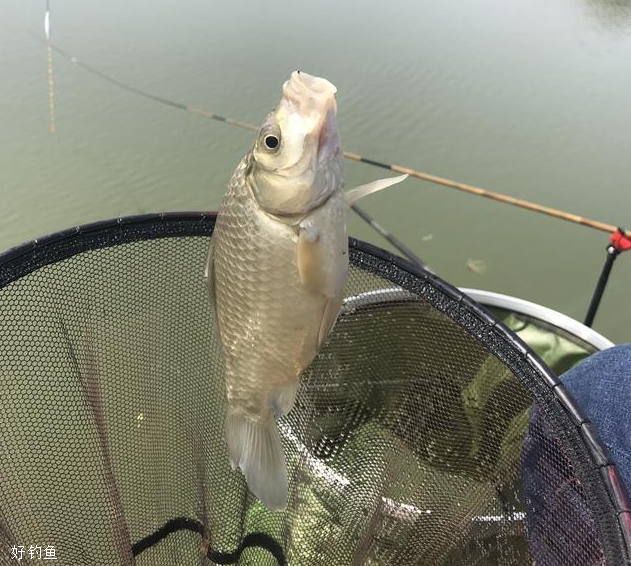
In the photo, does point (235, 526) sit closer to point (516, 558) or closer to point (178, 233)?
point (516, 558)

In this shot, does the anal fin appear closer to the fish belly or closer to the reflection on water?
the fish belly

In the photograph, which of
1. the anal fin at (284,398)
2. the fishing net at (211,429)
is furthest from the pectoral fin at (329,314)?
the fishing net at (211,429)

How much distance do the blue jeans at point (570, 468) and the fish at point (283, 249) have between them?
Answer: 0.49 meters

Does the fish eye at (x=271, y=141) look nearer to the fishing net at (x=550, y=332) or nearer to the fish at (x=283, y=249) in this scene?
the fish at (x=283, y=249)

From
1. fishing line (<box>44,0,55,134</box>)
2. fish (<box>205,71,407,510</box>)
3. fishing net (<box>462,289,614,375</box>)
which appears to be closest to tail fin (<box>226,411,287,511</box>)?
fish (<box>205,71,407,510</box>)

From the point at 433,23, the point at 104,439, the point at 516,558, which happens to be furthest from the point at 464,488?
the point at 433,23

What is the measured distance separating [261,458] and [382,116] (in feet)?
14.6

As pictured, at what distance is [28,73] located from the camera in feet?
16.8

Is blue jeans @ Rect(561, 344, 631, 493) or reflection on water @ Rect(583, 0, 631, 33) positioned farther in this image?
reflection on water @ Rect(583, 0, 631, 33)

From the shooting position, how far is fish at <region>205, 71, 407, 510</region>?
873mm

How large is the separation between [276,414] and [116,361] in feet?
1.99

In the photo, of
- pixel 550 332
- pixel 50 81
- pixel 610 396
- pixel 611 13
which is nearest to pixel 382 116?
pixel 50 81

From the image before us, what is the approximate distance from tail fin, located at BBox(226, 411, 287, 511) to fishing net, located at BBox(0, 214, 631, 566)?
0.39 meters

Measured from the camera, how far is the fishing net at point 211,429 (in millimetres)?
1293
